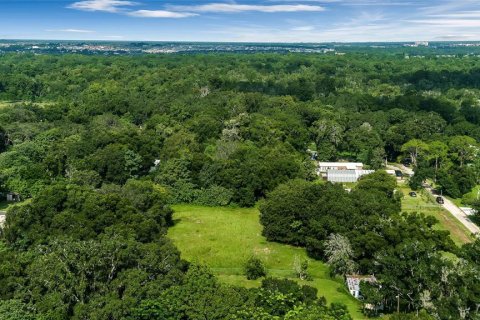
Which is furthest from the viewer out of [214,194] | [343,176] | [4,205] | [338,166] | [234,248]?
[338,166]

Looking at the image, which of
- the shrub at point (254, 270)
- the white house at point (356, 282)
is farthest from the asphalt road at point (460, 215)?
the shrub at point (254, 270)

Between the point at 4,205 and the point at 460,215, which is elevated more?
the point at 4,205

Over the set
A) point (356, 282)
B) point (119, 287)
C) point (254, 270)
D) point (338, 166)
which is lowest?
point (356, 282)

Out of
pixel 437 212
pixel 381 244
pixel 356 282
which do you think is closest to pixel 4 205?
pixel 356 282

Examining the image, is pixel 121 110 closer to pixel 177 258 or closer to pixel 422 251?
pixel 177 258

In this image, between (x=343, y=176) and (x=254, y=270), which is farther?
(x=343, y=176)

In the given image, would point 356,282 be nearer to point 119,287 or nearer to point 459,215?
point 119,287
